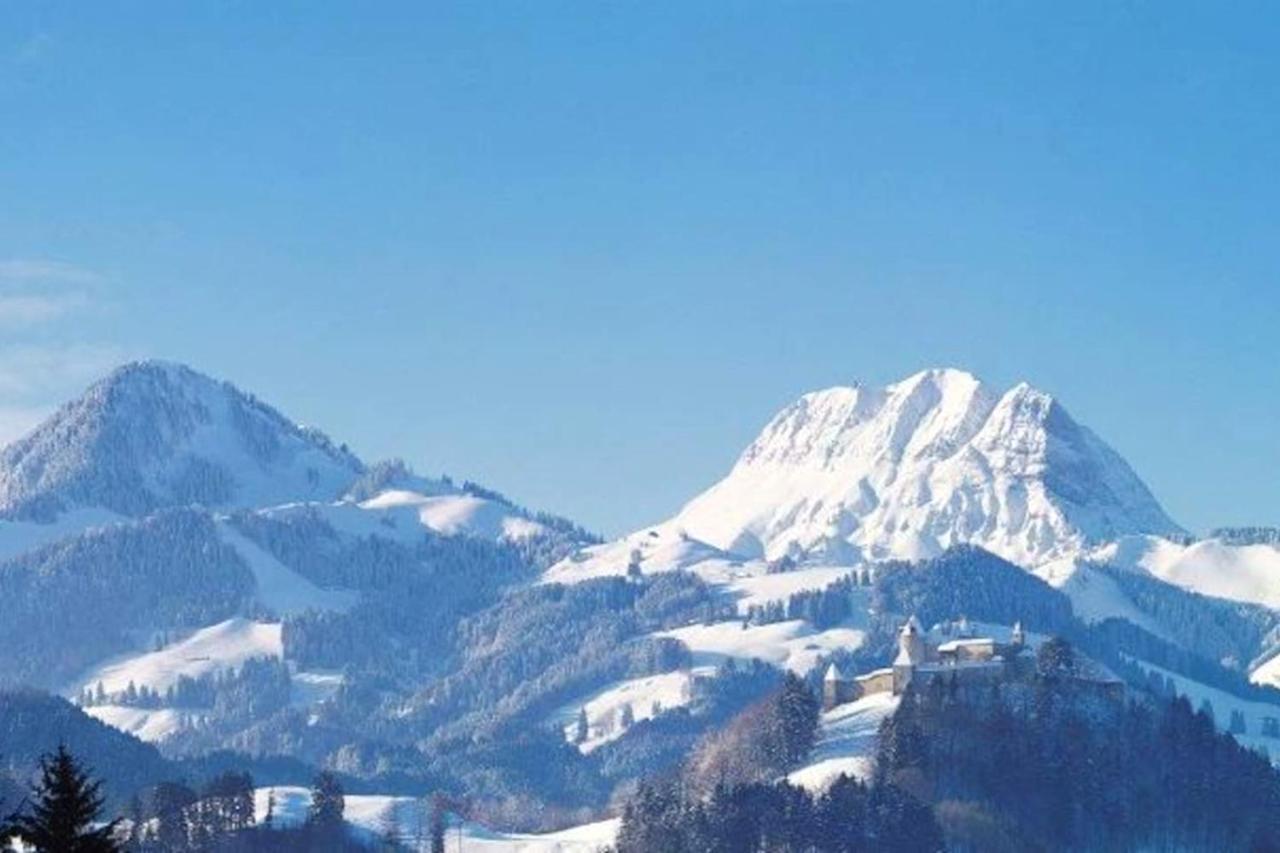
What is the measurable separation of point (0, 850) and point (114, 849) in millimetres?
2272

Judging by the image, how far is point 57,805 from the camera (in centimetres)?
6119

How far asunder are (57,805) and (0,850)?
1.54 metres

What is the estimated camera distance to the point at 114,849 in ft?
204

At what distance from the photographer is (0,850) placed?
202 ft

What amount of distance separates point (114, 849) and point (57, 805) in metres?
1.78
